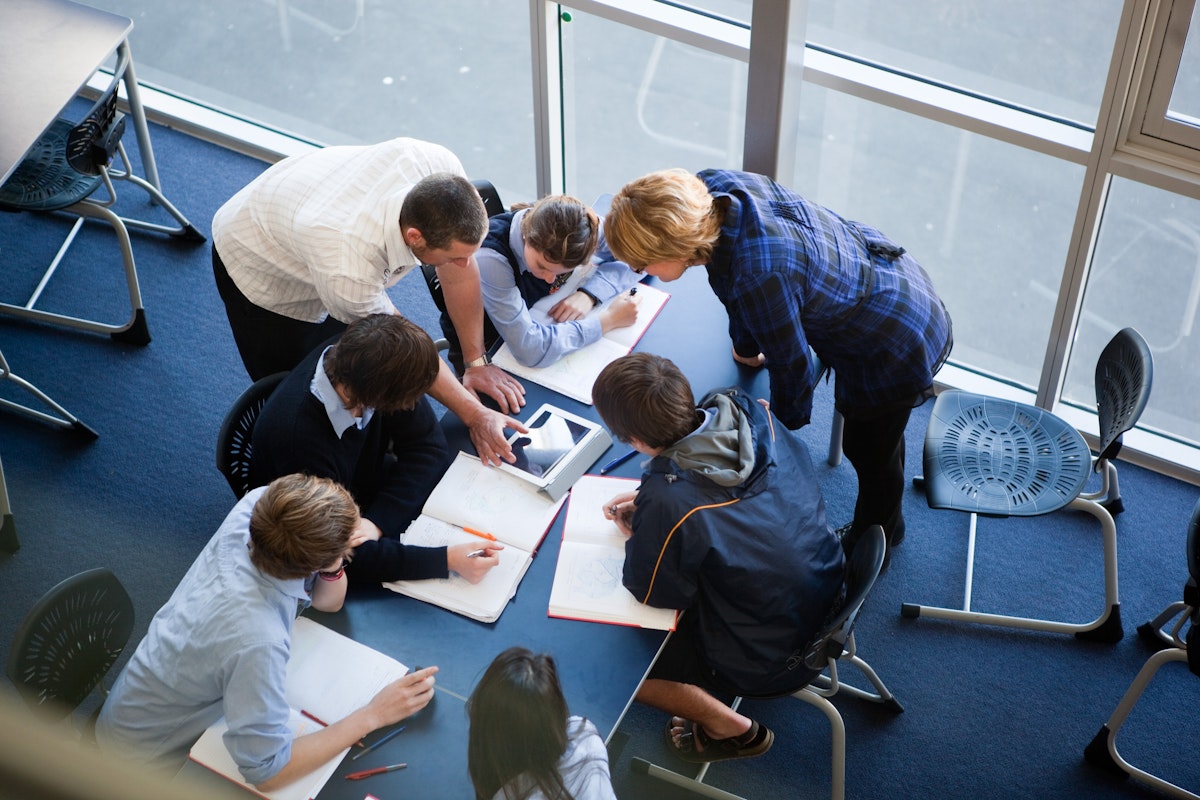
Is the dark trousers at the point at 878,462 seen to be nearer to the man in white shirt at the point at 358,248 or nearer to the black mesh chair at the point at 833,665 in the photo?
the black mesh chair at the point at 833,665

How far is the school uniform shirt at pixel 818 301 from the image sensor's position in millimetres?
2629

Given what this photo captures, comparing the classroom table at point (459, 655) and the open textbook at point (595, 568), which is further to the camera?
the open textbook at point (595, 568)

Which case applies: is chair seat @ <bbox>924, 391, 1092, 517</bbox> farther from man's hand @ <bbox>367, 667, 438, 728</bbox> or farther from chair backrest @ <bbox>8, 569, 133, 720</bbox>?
chair backrest @ <bbox>8, 569, 133, 720</bbox>

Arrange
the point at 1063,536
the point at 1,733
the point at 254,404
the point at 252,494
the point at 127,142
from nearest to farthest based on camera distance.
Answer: the point at 1,733 < the point at 252,494 < the point at 254,404 < the point at 1063,536 < the point at 127,142

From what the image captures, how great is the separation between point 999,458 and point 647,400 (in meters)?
1.38

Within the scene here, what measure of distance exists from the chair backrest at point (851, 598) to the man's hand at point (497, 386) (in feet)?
3.08

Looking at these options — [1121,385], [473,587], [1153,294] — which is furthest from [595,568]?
[1153,294]

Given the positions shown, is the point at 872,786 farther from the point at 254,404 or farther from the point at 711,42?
the point at 711,42

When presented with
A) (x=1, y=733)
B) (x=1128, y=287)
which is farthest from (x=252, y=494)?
(x=1128, y=287)

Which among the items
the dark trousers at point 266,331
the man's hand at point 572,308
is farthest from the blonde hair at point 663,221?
the dark trousers at point 266,331

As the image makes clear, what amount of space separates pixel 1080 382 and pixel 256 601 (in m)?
3.05

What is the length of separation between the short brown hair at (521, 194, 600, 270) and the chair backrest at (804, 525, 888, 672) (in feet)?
3.32

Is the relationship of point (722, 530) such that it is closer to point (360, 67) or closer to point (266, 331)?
point (266, 331)

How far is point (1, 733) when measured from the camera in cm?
31
